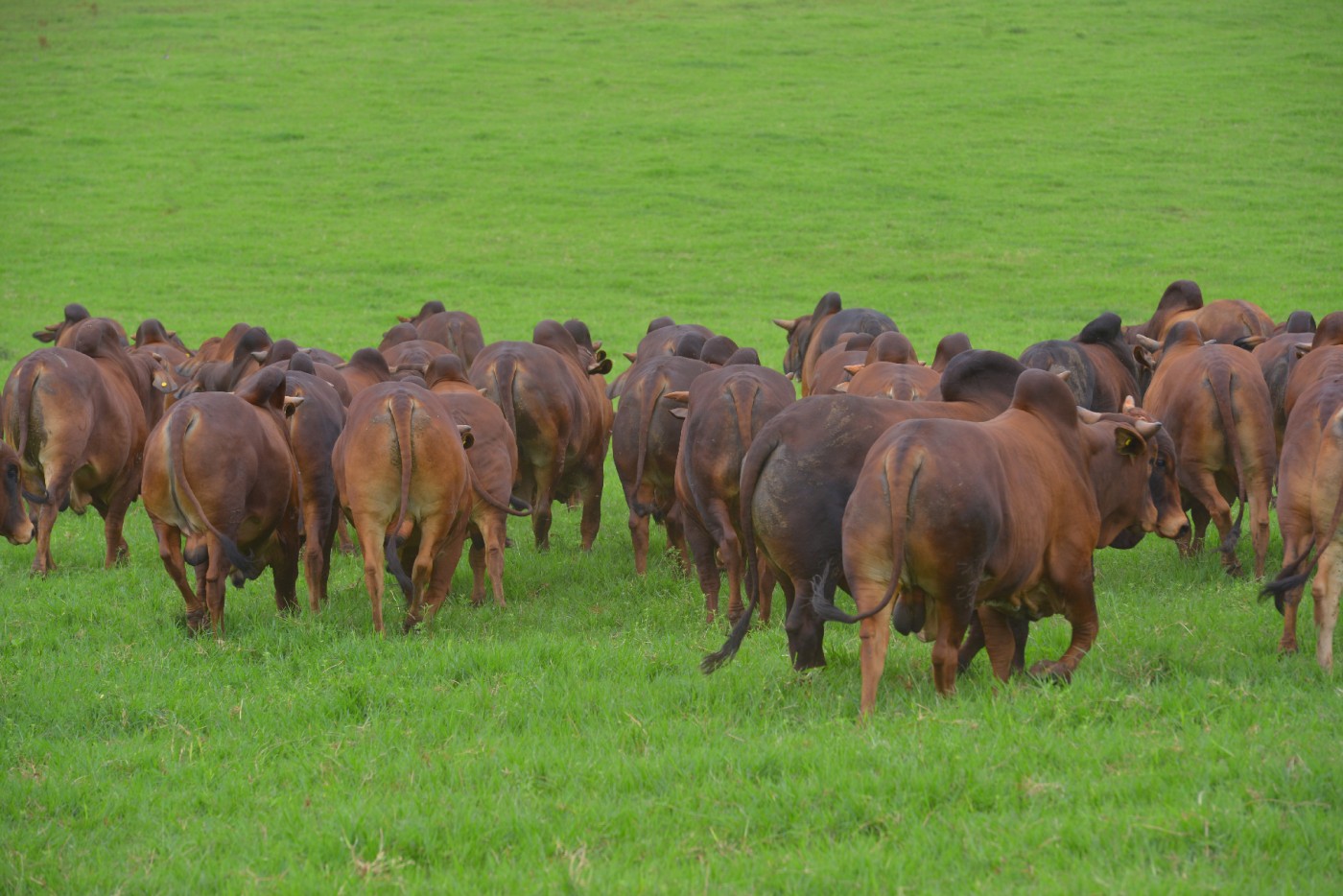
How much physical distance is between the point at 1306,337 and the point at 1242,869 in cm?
790

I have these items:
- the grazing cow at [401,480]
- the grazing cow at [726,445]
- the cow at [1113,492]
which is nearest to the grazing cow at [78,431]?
the grazing cow at [401,480]

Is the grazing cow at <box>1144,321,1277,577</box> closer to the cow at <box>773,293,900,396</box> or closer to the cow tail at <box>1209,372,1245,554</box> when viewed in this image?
the cow tail at <box>1209,372,1245,554</box>

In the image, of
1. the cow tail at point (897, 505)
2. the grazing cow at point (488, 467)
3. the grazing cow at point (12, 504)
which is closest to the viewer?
the cow tail at point (897, 505)

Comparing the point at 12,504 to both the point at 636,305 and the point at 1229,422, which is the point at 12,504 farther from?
the point at 636,305

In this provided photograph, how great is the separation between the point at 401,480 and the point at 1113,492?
13.8 ft

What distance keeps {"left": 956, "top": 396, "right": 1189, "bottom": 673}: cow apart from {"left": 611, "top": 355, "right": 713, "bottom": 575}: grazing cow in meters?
3.50

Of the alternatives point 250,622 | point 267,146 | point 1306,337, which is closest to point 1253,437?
point 1306,337

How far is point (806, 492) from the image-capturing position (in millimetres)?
7168

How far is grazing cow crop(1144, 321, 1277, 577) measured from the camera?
389 inches

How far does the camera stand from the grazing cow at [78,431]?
1106 centimetres

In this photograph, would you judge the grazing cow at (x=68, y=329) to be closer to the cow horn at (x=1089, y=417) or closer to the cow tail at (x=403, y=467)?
the cow tail at (x=403, y=467)

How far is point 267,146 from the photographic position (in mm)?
37406

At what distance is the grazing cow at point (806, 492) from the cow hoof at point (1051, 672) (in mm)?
1087

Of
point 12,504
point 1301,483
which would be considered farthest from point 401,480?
point 1301,483
